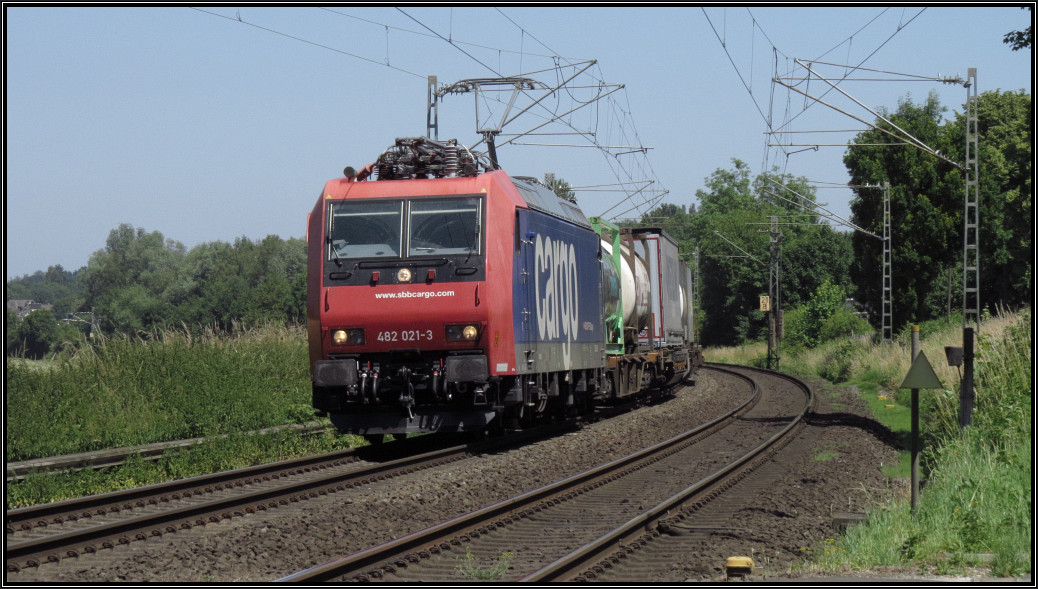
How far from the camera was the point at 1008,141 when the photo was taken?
5969 cm

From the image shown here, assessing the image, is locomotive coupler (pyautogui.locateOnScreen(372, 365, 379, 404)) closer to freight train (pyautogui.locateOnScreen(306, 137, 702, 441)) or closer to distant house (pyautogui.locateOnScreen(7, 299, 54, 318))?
freight train (pyautogui.locateOnScreen(306, 137, 702, 441))

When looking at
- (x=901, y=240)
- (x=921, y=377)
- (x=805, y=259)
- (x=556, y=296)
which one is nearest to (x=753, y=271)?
(x=805, y=259)

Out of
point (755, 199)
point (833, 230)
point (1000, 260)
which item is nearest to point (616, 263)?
point (1000, 260)

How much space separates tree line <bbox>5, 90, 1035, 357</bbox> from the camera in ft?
142

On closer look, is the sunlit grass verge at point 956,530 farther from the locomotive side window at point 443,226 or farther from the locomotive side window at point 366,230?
the locomotive side window at point 366,230

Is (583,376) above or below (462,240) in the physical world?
below

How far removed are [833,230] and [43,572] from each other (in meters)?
79.7

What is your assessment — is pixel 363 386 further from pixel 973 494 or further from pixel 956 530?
pixel 956 530

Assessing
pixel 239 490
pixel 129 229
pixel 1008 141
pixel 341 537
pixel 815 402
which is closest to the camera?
pixel 341 537

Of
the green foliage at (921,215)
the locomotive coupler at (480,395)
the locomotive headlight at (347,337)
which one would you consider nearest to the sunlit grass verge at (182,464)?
the locomotive headlight at (347,337)

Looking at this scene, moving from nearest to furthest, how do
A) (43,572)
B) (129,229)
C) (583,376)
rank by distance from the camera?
(43,572) < (583,376) < (129,229)

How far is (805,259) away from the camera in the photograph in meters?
79.7

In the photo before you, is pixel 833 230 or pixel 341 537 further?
pixel 833 230

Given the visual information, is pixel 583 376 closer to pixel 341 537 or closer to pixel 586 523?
pixel 586 523
